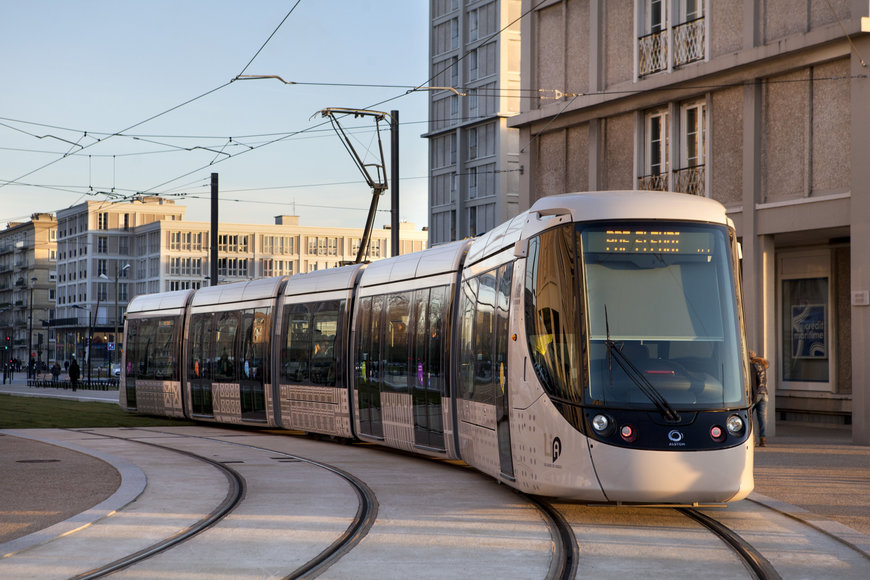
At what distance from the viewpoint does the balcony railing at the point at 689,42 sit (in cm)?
2436

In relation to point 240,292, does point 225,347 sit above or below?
below

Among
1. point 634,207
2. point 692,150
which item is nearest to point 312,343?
point 692,150

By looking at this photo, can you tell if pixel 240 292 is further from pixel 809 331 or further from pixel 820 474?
pixel 820 474

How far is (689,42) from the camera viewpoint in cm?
2469

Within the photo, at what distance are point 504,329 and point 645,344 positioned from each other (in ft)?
6.85

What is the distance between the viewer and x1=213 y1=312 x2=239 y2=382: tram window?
25.2m

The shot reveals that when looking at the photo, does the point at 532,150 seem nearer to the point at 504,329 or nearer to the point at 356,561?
the point at 504,329

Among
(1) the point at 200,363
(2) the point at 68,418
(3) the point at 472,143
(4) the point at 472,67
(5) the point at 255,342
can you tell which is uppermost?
(4) the point at 472,67

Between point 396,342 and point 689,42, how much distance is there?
10.2 meters

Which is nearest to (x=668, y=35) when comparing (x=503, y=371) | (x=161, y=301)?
(x=161, y=301)

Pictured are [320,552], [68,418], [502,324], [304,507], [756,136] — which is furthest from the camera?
[68,418]

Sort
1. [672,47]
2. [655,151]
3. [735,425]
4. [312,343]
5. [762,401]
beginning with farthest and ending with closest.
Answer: [655,151] → [672,47] → [312,343] → [762,401] → [735,425]

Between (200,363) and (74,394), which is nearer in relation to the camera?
(200,363)

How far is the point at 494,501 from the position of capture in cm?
1291
